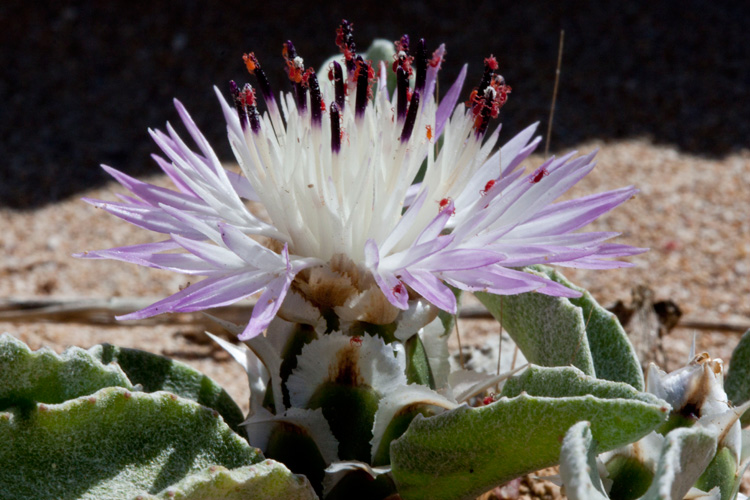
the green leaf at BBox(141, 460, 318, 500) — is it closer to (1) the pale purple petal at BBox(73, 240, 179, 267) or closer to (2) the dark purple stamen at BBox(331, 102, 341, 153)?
(1) the pale purple petal at BBox(73, 240, 179, 267)

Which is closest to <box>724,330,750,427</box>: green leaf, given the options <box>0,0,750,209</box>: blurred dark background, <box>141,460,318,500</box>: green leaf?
<box>141,460,318,500</box>: green leaf

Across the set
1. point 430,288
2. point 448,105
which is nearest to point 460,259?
point 430,288

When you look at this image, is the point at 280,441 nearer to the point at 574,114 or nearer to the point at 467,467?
the point at 467,467

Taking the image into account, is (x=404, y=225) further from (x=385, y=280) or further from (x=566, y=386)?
(x=566, y=386)

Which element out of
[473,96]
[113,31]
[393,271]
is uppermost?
[113,31]

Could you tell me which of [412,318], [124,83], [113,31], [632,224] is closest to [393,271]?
[412,318]
